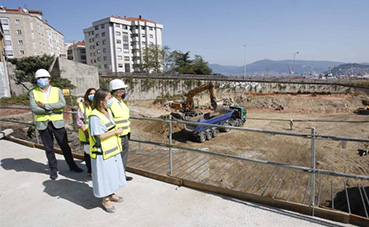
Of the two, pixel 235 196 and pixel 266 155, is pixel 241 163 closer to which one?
pixel 266 155

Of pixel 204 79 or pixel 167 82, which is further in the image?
pixel 204 79

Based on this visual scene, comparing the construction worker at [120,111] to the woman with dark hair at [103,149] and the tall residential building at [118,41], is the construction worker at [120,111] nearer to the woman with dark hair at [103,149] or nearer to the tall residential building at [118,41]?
the woman with dark hair at [103,149]

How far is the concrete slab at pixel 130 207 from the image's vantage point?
8.93 ft

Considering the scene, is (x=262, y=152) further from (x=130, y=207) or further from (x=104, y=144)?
(x=104, y=144)

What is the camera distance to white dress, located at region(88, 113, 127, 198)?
2.68 meters

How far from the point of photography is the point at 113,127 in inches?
114

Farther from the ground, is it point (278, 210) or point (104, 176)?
point (104, 176)

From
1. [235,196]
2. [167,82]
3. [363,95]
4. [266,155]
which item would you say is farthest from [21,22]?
[363,95]

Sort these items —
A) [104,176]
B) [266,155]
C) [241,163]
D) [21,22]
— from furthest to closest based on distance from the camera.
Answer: [21,22] < [266,155] < [241,163] < [104,176]

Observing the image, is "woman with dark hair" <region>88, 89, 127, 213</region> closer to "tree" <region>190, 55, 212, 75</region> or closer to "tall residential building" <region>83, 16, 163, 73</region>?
"tree" <region>190, 55, 212, 75</region>

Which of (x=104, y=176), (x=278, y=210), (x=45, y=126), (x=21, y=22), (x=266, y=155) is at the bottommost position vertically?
(x=266, y=155)

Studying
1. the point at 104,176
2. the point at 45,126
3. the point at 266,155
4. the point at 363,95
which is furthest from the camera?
the point at 363,95

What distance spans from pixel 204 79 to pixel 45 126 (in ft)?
104

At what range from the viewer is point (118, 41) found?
54.9m
